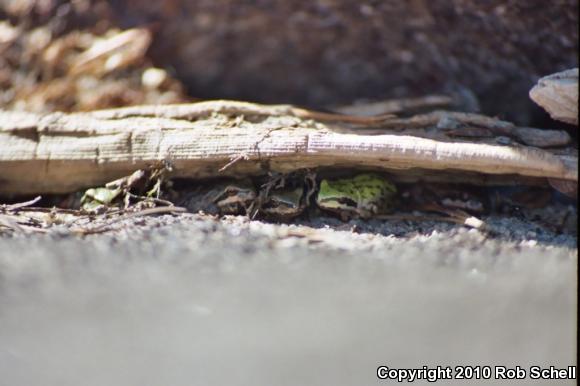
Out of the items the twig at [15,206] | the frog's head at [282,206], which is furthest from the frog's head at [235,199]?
the twig at [15,206]

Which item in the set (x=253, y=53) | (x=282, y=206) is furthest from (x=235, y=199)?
(x=253, y=53)

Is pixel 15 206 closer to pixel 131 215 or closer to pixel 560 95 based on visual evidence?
pixel 131 215

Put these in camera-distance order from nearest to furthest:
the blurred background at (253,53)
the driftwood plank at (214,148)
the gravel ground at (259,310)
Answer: the gravel ground at (259,310), the driftwood plank at (214,148), the blurred background at (253,53)

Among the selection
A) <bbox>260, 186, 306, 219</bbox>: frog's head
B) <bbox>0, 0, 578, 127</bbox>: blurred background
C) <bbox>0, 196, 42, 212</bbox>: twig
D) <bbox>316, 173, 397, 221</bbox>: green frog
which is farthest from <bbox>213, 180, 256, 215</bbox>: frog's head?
<bbox>0, 0, 578, 127</bbox>: blurred background

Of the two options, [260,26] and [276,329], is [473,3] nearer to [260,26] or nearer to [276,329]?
[260,26]

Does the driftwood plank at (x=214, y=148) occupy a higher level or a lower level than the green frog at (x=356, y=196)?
higher

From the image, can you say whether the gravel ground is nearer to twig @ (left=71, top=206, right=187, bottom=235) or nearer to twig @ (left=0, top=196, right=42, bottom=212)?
twig @ (left=71, top=206, right=187, bottom=235)

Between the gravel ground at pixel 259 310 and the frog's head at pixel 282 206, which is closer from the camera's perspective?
the gravel ground at pixel 259 310

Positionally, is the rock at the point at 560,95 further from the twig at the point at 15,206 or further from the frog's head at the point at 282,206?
the twig at the point at 15,206
